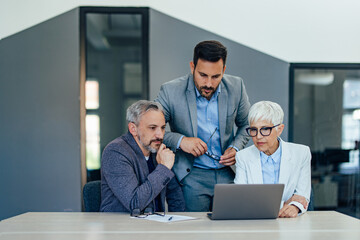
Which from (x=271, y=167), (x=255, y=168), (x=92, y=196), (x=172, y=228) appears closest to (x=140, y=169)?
(x=92, y=196)

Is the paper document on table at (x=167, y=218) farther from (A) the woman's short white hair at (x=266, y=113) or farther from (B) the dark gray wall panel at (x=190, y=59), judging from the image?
(B) the dark gray wall panel at (x=190, y=59)

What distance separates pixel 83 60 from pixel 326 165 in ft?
11.1

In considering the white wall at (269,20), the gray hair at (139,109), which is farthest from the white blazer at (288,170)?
the white wall at (269,20)

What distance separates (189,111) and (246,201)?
0.99 metres

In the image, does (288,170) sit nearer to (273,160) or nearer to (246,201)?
(273,160)

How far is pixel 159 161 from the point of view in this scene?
7.93 feet

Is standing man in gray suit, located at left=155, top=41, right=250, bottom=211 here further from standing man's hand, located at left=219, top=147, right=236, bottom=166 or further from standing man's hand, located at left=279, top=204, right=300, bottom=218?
standing man's hand, located at left=279, top=204, right=300, bottom=218

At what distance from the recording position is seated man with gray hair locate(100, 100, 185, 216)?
7.30ft

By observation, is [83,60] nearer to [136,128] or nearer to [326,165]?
[136,128]

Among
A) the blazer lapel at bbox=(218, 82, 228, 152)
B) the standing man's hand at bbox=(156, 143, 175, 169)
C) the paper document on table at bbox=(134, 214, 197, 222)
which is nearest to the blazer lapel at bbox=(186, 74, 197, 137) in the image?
the blazer lapel at bbox=(218, 82, 228, 152)

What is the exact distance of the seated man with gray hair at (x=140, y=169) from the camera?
7.30ft

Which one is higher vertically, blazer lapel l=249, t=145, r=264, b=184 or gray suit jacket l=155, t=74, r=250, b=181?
gray suit jacket l=155, t=74, r=250, b=181

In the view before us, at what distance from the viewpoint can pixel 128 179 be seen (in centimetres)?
226

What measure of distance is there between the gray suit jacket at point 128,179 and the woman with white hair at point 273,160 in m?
0.51
